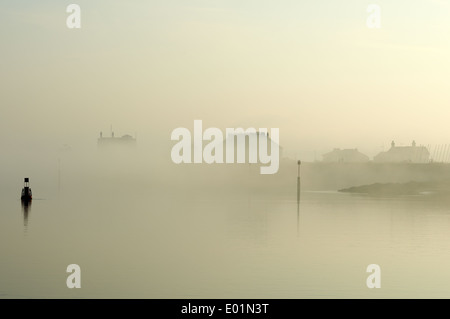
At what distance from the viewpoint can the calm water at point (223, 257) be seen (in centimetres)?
3631

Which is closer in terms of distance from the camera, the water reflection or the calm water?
the calm water

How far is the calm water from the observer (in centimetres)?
3631

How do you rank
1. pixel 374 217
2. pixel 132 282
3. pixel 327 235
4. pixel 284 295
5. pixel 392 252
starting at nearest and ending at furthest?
pixel 284 295 < pixel 132 282 < pixel 392 252 < pixel 327 235 < pixel 374 217

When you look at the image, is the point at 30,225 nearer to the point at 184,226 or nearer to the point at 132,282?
the point at 184,226

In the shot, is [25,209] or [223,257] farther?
[25,209]

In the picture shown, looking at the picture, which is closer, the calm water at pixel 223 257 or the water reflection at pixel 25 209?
the calm water at pixel 223 257

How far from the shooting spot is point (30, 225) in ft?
246

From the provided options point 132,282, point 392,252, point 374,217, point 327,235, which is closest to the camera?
point 132,282

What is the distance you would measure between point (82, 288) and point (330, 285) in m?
11.7

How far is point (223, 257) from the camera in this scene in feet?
159
